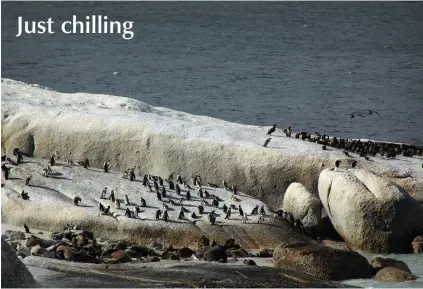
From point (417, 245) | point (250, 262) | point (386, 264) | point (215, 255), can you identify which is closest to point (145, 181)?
point (215, 255)

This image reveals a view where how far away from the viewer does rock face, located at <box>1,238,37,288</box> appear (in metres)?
16.1

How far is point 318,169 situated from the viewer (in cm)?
2827

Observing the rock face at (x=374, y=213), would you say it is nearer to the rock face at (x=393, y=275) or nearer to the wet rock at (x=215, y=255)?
the rock face at (x=393, y=275)

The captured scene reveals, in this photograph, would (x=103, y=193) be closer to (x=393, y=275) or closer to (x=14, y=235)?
(x=14, y=235)

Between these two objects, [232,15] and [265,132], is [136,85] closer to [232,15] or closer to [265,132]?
[265,132]

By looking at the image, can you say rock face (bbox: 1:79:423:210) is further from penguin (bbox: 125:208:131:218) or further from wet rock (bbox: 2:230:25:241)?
wet rock (bbox: 2:230:25:241)

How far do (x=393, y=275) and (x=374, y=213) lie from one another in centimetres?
325

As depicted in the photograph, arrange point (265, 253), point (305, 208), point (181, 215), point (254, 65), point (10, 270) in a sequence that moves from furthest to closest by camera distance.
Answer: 1. point (254, 65)
2. point (305, 208)
3. point (181, 215)
4. point (265, 253)
5. point (10, 270)

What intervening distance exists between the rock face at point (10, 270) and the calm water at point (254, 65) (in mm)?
27490

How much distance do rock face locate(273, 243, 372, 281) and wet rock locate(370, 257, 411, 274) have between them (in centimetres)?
37

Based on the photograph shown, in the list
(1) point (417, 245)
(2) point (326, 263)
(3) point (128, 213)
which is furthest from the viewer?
(1) point (417, 245)

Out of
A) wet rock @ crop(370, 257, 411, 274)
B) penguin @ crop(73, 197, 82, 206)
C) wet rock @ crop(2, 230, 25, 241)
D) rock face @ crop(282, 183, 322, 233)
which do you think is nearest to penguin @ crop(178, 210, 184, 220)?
penguin @ crop(73, 197, 82, 206)

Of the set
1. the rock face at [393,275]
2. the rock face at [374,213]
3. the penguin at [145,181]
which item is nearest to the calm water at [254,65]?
the rock face at [374,213]

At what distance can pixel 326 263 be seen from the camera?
23188 millimetres
